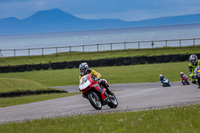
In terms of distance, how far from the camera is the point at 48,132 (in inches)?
323

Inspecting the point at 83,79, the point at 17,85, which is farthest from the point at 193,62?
the point at 17,85

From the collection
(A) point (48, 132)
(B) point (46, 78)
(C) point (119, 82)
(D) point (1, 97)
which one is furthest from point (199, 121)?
(B) point (46, 78)

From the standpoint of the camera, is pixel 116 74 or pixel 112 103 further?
pixel 116 74

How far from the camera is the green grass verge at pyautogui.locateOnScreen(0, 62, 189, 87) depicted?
29.9 meters

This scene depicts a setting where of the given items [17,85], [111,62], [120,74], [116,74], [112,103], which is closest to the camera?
[112,103]

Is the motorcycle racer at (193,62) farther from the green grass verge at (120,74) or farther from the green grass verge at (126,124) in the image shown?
the green grass verge at (120,74)

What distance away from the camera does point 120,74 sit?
109 ft

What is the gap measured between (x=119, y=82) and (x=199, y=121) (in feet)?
67.5

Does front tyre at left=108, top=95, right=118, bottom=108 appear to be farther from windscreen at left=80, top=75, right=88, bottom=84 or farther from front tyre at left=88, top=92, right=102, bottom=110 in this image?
windscreen at left=80, top=75, right=88, bottom=84

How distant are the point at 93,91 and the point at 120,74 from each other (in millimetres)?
20979

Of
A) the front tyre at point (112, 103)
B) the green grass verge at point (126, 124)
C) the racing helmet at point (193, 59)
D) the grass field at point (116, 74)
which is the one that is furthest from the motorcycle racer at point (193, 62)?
the grass field at point (116, 74)

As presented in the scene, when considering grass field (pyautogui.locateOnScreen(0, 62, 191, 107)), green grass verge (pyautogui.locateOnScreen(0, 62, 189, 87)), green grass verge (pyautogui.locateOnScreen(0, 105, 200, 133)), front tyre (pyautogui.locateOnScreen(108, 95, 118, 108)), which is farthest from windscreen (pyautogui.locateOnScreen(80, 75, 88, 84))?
green grass verge (pyautogui.locateOnScreen(0, 62, 189, 87))

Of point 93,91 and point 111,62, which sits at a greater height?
point 93,91

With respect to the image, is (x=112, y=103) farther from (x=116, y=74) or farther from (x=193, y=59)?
(x=116, y=74)
